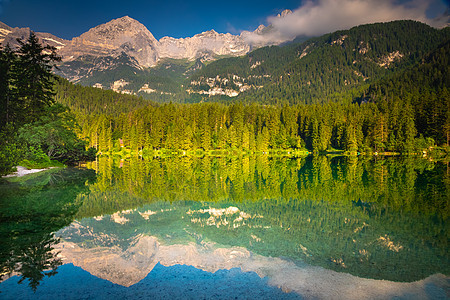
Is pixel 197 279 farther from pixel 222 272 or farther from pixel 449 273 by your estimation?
pixel 449 273

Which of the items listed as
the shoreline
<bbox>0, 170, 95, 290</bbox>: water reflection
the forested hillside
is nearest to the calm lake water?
<bbox>0, 170, 95, 290</bbox>: water reflection

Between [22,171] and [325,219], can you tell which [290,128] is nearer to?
[22,171]

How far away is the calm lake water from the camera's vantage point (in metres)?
7.67

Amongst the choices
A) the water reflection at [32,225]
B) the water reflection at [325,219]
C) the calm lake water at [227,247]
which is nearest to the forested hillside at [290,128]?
the water reflection at [325,219]

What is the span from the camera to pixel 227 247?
10.9 meters

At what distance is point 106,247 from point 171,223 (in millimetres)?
4025

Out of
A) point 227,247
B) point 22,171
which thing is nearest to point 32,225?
point 227,247

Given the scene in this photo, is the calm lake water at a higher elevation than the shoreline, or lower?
lower

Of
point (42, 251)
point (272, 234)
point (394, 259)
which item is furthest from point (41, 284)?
point (394, 259)

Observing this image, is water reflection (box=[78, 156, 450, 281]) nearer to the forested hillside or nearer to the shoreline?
the shoreline

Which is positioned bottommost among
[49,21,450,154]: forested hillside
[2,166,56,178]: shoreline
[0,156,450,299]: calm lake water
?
[0,156,450,299]: calm lake water

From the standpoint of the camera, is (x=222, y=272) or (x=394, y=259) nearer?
(x=222, y=272)

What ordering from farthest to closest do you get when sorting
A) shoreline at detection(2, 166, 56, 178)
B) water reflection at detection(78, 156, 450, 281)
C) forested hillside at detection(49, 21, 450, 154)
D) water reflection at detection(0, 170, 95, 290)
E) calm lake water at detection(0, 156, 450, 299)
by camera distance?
forested hillside at detection(49, 21, 450, 154), shoreline at detection(2, 166, 56, 178), water reflection at detection(78, 156, 450, 281), water reflection at detection(0, 170, 95, 290), calm lake water at detection(0, 156, 450, 299)

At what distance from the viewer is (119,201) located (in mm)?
19844
